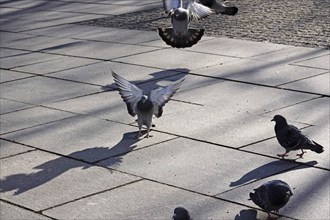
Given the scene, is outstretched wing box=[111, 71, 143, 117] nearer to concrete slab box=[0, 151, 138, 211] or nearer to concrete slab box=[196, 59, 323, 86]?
concrete slab box=[0, 151, 138, 211]

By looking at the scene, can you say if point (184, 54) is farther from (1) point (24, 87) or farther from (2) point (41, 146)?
(2) point (41, 146)

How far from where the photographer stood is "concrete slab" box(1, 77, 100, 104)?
9.97m

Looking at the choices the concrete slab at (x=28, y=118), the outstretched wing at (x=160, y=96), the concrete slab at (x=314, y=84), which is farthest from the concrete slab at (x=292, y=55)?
the concrete slab at (x=28, y=118)

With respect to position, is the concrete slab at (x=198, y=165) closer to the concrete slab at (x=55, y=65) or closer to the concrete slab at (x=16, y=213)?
the concrete slab at (x=16, y=213)

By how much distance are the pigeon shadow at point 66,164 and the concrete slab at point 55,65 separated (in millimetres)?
3653

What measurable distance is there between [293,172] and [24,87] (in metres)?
4.67

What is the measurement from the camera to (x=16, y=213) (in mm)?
6473

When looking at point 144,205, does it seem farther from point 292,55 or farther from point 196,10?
point 292,55

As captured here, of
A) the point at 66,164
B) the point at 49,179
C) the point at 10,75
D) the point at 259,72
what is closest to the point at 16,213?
the point at 49,179

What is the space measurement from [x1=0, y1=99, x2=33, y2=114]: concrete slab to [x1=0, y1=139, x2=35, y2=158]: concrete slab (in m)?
1.29

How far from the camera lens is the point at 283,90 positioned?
9.56 metres

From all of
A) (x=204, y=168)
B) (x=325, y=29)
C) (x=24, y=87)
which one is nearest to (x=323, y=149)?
(x=204, y=168)

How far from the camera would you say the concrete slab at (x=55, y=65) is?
38.0 ft

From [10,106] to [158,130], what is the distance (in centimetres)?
216
